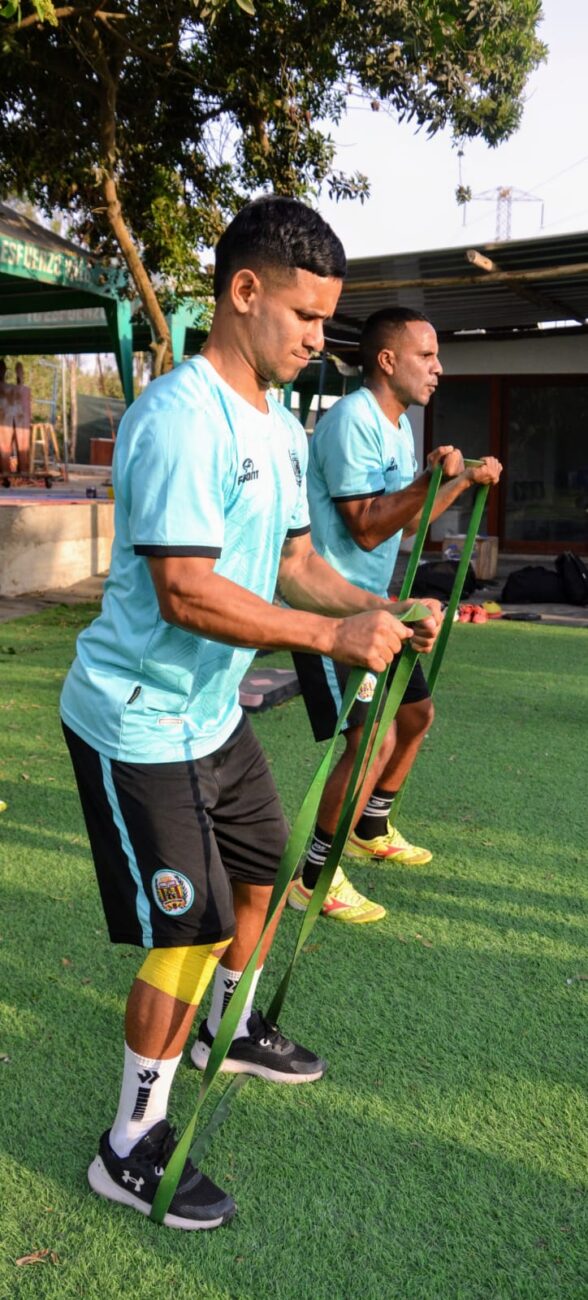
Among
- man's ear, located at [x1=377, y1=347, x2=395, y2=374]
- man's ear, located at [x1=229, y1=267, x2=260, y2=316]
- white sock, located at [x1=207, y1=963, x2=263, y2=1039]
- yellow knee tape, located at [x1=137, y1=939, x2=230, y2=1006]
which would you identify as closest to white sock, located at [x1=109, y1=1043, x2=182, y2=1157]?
yellow knee tape, located at [x1=137, y1=939, x2=230, y2=1006]

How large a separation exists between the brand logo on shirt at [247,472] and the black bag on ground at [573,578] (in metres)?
8.96

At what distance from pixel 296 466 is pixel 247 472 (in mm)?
277

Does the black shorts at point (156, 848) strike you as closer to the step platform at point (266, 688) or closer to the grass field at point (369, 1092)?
the grass field at point (369, 1092)

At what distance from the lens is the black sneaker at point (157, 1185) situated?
1981 mm

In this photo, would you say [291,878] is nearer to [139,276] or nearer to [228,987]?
[228,987]

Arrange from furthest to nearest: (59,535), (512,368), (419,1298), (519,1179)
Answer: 1. (512,368)
2. (59,535)
3. (519,1179)
4. (419,1298)

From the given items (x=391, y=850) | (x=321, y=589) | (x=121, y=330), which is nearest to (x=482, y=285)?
(x=121, y=330)

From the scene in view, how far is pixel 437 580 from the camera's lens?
32.6 feet

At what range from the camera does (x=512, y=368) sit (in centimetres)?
1431

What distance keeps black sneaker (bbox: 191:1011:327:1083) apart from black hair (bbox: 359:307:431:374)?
1964mm

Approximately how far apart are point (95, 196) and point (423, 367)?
652cm

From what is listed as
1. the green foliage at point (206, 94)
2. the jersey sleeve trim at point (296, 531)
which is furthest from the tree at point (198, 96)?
the jersey sleeve trim at point (296, 531)

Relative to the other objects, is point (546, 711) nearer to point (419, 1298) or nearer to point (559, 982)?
point (559, 982)

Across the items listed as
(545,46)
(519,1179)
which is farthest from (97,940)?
(545,46)
